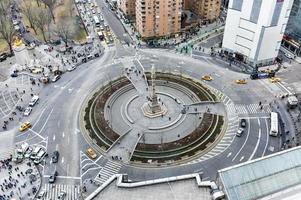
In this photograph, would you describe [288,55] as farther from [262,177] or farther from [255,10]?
[262,177]

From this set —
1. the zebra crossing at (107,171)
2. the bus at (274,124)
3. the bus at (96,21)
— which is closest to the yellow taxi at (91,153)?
the zebra crossing at (107,171)

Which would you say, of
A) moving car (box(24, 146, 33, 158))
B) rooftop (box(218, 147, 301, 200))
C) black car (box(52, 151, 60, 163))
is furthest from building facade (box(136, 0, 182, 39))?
rooftop (box(218, 147, 301, 200))

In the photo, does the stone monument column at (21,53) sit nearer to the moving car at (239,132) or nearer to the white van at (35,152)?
the white van at (35,152)

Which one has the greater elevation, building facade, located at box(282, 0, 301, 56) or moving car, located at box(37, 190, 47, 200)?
building facade, located at box(282, 0, 301, 56)

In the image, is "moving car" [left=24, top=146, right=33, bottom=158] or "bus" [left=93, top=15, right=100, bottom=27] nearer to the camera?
"moving car" [left=24, top=146, right=33, bottom=158]

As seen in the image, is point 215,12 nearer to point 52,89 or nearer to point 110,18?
point 110,18

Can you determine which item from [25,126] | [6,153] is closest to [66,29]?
[25,126]

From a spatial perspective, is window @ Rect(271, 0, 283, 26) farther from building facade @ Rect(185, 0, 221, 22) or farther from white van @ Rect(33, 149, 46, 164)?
white van @ Rect(33, 149, 46, 164)
